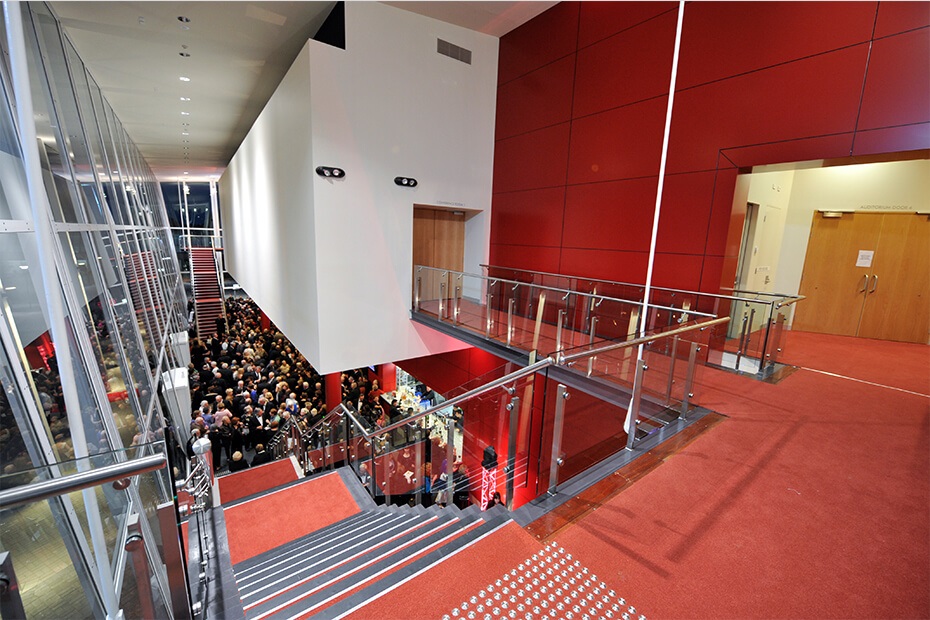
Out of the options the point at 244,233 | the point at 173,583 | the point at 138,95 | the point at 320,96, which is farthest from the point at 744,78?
the point at 244,233

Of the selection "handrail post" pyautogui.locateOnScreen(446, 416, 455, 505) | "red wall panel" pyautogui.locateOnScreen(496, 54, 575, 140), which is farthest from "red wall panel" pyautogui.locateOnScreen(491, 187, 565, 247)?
"handrail post" pyautogui.locateOnScreen(446, 416, 455, 505)

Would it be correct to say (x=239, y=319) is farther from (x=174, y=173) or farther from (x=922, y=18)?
(x=922, y=18)

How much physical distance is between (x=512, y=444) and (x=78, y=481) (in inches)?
98.5

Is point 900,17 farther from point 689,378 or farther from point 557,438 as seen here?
point 557,438

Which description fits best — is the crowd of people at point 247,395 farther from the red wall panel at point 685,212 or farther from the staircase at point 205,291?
the red wall panel at point 685,212

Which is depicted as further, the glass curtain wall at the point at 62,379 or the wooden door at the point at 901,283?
the wooden door at the point at 901,283

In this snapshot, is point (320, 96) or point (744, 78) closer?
point (744, 78)

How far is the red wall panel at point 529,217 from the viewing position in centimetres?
777

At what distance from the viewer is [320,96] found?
6.59m

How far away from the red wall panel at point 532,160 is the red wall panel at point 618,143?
0.98 ft

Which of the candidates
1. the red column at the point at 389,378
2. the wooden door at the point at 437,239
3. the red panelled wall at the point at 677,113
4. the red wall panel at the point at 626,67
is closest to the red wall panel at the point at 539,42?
the red panelled wall at the point at 677,113

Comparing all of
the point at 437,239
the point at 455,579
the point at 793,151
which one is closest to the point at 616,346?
the point at 455,579

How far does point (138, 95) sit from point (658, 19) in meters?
12.4

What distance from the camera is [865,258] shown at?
7227mm
